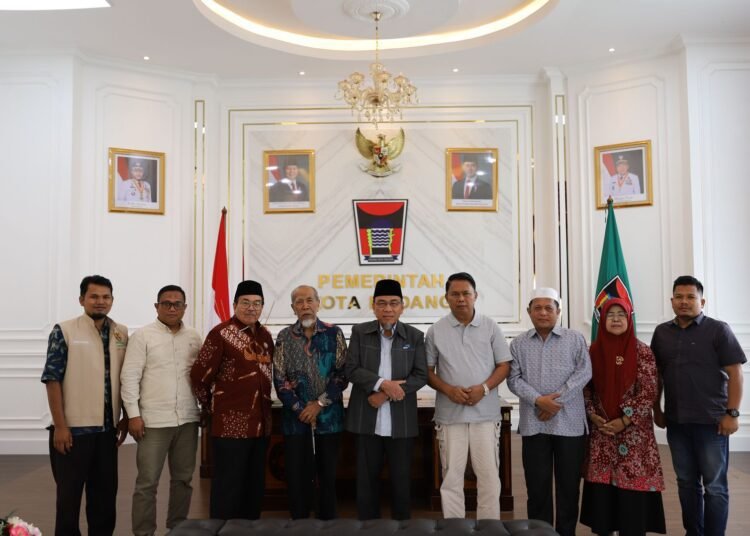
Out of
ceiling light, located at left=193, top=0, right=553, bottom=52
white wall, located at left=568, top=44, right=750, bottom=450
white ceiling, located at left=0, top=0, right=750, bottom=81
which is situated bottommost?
white wall, located at left=568, top=44, right=750, bottom=450

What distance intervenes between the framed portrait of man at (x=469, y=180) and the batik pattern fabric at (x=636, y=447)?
3.91 meters

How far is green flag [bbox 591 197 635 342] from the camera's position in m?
6.14

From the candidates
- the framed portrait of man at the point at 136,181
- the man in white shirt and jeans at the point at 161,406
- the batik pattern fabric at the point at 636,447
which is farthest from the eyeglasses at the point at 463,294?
the framed portrait of man at the point at 136,181

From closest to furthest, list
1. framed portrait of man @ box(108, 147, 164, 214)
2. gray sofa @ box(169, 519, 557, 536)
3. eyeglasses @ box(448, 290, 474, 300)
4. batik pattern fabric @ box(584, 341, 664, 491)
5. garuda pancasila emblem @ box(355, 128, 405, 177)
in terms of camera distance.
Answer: gray sofa @ box(169, 519, 557, 536)
batik pattern fabric @ box(584, 341, 664, 491)
eyeglasses @ box(448, 290, 474, 300)
framed portrait of man @ box(108, 147, 164, 214)
garuda pancasila emblem @ box(355, 128, 405, 177)

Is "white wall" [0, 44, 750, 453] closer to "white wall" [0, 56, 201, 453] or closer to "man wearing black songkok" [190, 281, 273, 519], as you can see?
"white wall" [0, 56, 201, 453]

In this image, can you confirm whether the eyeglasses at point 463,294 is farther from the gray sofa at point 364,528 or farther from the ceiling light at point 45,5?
the ceiling light at point 45,5

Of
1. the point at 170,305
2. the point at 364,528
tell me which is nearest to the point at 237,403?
the point at 170,305

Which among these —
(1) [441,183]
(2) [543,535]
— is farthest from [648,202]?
(2) [543,535]

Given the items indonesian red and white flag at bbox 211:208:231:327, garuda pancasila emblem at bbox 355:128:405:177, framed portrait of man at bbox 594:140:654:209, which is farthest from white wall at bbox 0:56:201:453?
framed portrait of man at bbox 594:140:654:209

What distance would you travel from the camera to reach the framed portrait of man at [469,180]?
23.2 feet

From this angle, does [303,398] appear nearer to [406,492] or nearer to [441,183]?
[406,492]

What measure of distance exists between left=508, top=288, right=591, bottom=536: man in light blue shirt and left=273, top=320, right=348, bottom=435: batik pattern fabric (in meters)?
1.02

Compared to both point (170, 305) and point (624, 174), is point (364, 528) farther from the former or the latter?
point (624, 174)

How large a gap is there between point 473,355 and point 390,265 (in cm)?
354
